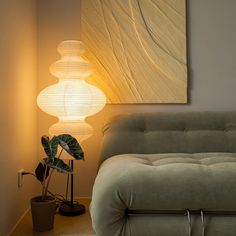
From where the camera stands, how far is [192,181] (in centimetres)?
151

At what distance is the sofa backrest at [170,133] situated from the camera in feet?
7.50

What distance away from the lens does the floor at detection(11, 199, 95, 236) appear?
2006 mm

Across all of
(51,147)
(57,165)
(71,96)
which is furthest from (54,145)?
(71,96)

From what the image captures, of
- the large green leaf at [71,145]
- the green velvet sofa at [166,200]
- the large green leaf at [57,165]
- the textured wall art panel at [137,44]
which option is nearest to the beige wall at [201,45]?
the textured wall art panel at [137,44]

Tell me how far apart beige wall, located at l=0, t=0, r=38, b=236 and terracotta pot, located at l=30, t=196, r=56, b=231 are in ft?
0.52

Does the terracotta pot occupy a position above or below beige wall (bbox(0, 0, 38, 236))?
below

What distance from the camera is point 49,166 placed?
1938mm

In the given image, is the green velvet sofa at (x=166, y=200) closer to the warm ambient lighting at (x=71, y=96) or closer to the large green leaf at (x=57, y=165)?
the large green leaf at (x=57, y=165)

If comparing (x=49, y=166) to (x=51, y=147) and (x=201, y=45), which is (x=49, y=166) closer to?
(x=51, y=147)

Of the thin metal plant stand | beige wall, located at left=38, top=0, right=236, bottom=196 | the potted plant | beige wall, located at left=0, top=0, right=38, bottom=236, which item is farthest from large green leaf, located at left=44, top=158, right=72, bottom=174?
beige wall, located at left=38, top=0, right=236, bottom=196

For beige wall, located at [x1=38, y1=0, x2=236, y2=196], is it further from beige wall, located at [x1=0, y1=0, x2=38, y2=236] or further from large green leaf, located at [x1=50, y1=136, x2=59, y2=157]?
large green leaf, located at [x1=50, y1=136, x2=59, y2=157]

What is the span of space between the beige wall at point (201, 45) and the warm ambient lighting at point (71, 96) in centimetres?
43

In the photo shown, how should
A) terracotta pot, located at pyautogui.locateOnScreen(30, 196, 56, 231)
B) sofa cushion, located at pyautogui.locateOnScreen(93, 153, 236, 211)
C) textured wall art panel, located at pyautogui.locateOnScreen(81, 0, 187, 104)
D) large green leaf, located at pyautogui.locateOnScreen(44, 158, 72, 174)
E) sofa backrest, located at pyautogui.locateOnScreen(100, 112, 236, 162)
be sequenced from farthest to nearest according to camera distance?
textured wall art panel, located at pyautogui.locateOnScreen(81, 0, 187, 104) → sofa backrest, located at pyautogui.locateOnScreen(100, 112, 236, 162) → terracotta pot, located at pyautogui.locateOnScreen(30, 196, 56, 231) → large green leaf, located at pyautogui.locateOnScreen(44, 158, 72, 174) → sofa cushion, located at pyautogui.locateOnScreen(93, 153, 236, 211)

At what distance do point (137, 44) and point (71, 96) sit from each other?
0.81 m
